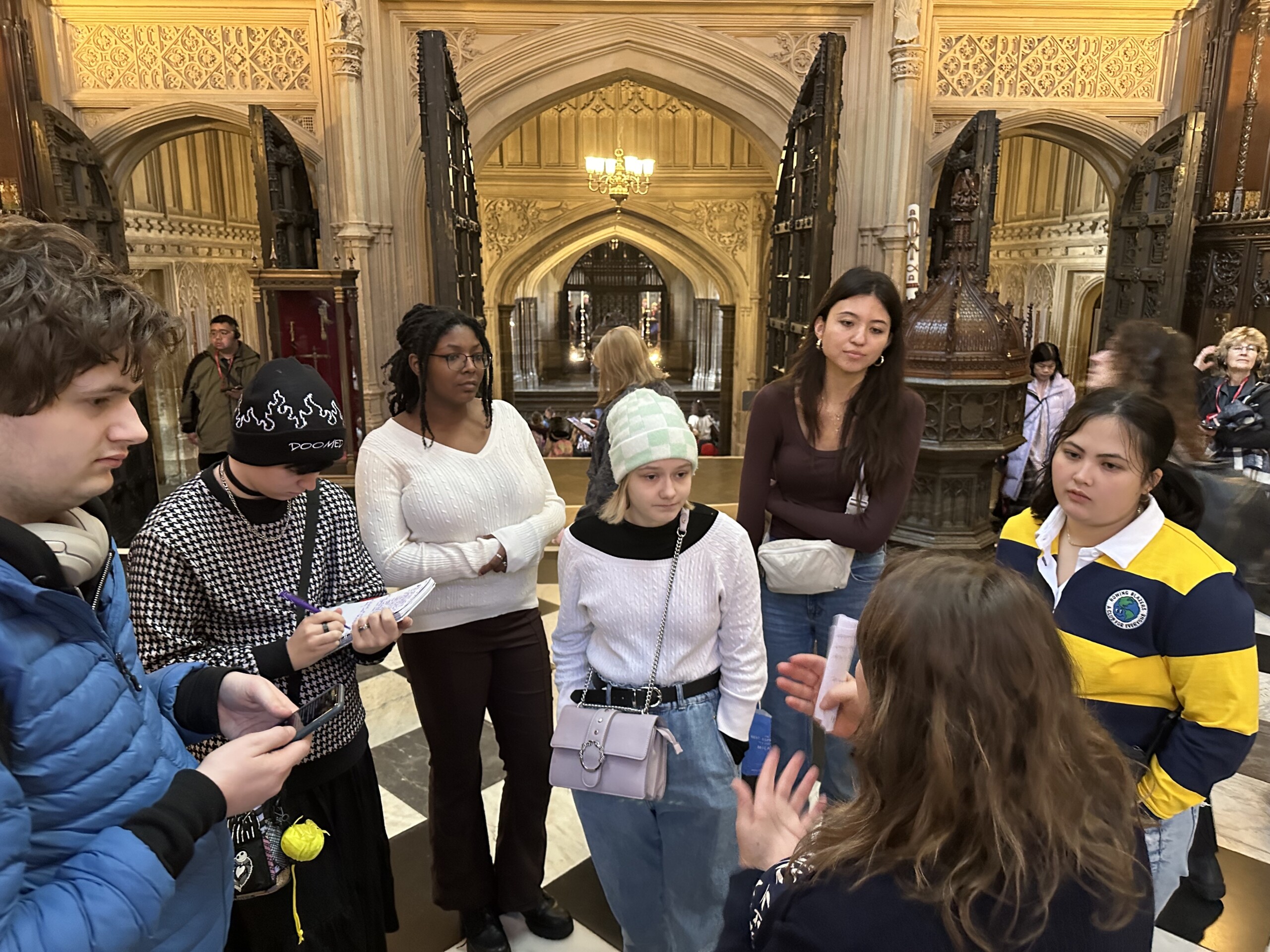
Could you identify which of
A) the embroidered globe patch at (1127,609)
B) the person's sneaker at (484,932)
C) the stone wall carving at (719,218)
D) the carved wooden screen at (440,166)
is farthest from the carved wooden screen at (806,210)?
the stone wall carving at (719,218)

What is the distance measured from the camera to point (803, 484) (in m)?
2.15

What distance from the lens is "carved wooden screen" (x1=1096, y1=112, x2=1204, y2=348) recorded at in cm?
586

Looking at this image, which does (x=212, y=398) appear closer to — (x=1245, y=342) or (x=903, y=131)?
(x=903, y=131)

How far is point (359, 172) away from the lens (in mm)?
6098

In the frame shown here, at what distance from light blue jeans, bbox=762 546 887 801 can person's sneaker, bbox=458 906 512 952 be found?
33.2 inches

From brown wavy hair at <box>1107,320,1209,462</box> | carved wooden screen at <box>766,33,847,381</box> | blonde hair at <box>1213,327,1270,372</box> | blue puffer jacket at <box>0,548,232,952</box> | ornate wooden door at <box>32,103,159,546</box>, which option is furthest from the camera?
ornate wooden door at <box>32,103,159,546</box>

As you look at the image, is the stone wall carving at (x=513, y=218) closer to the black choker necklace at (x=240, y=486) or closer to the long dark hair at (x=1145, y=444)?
the black choker necklace at (x=240, y=486)

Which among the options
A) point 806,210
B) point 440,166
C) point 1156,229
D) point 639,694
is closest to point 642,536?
point 639,694

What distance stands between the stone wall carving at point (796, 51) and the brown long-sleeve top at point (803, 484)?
17.1 feet

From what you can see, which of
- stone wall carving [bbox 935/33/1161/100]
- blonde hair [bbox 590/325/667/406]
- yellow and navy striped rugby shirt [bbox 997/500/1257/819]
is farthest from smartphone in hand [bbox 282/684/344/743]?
stone wall carving [bbox 935/33/1161/100]

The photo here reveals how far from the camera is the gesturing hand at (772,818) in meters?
1.01

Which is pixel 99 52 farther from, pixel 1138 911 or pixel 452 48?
pixel 1138 911

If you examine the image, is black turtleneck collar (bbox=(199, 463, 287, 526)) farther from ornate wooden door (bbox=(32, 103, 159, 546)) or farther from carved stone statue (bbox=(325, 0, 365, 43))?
carved stone statue (bbox=(325, 0, 365, 43))

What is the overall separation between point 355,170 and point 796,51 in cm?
362
